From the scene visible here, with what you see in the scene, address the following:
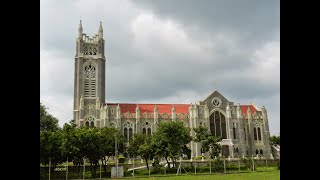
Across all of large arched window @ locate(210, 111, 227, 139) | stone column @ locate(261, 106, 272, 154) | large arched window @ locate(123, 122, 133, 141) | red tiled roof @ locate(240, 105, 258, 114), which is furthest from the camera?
red tiled roof @ locate(240, 105, 258, 114)

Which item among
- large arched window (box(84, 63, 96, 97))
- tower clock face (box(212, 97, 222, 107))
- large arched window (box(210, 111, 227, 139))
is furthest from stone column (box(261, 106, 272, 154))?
large arched window (box(84, 63, 96, 97))

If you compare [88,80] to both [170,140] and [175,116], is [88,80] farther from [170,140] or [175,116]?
[170,140]

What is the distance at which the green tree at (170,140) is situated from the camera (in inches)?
1649

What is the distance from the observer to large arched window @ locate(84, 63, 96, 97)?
67812mm

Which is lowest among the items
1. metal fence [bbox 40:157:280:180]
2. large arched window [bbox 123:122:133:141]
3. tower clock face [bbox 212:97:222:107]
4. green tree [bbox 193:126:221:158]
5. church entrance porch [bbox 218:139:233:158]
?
metal fence [bbox 40:157:280:180]

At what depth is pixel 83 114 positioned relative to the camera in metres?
63.3

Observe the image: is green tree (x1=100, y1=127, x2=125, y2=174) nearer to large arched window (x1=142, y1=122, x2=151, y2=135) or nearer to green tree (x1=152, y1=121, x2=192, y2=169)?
green tree (x1=152, y1=121, x2=192, y2=169)

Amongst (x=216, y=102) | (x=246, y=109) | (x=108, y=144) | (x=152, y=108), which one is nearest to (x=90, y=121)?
(x=152, y=108)

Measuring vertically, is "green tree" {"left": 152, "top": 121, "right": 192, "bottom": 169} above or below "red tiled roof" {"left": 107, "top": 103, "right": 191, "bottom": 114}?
below

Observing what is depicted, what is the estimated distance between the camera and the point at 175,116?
217 ft

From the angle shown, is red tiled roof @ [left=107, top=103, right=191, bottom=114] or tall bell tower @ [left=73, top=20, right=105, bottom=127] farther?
red tiled roof @ [left=107, top=103, right=191, bottom=114]
